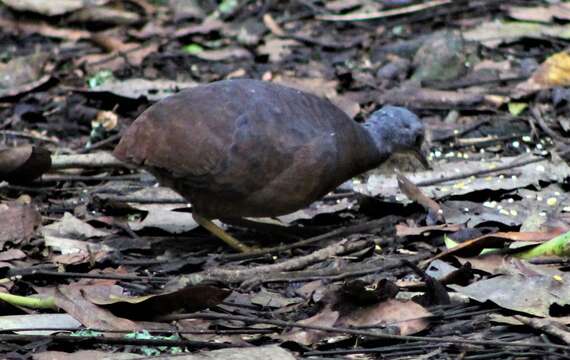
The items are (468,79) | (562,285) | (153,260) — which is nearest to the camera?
(562,285)

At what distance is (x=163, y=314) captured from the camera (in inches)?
141

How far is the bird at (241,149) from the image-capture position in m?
4.54

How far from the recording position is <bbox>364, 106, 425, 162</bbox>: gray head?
5312 mm

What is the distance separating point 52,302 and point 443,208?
195 centimetres

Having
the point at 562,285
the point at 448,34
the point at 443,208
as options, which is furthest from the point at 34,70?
the point at 562,285

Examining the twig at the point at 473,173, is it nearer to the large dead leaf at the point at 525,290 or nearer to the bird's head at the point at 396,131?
the bird's head at the point at 396,131

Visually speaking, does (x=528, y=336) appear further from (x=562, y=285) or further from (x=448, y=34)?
(x=448, y=34)

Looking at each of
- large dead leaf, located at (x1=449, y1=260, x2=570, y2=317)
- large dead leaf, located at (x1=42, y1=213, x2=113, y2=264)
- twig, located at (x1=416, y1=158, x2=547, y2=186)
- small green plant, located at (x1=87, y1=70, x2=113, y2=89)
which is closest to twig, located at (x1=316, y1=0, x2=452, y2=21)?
small green plant, located at (x1=87, y1=70, x2=113, y2=89)

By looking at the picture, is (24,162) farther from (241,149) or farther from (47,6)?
(47,6)

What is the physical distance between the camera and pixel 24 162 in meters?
5.10

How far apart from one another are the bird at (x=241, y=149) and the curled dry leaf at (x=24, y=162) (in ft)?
1.91

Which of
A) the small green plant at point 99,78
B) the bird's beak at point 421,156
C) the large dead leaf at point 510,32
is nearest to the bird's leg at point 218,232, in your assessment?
the bird's beak at point 421,156

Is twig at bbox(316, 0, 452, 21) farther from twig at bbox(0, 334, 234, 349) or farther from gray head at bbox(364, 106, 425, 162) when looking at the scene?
twig at bbox(0, 334, 234, 349)

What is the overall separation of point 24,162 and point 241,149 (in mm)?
1225
